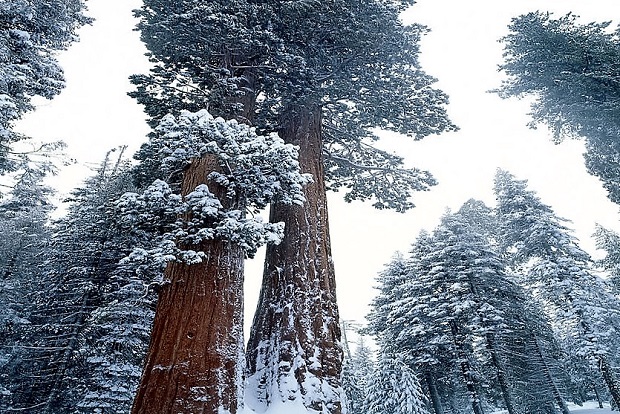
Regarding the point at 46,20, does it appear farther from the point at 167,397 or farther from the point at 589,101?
the point at 589,101

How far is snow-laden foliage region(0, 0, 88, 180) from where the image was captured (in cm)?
802

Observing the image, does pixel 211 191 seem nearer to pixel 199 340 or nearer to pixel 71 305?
pixel 199 340

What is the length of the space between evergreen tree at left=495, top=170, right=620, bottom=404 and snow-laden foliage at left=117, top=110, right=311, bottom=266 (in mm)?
18073

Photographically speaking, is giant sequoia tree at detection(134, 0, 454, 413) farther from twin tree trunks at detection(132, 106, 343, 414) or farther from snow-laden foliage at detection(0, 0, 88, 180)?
snow-laden foliage at detection(0, 0, 88, 180)

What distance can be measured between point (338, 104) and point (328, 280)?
3937 millimetres

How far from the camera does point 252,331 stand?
211 inches

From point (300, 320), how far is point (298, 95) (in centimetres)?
429

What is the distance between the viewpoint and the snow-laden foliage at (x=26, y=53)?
802 cm

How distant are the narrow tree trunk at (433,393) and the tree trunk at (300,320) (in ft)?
54.6

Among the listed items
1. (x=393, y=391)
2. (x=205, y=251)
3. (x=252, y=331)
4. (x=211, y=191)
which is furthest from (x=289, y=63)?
(x=393, y=391)

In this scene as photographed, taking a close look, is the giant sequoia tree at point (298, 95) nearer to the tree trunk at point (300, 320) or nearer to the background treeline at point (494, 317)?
the tree trunk at point (300, 320)

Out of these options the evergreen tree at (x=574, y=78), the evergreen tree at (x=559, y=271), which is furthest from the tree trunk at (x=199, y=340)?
the evergreen tree at (x=559, y=271)

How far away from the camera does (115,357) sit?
1071cm

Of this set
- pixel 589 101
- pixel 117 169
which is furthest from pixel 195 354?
pixel 117 169
